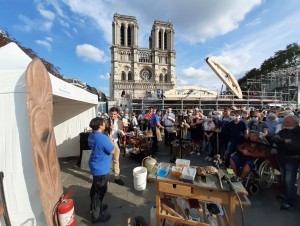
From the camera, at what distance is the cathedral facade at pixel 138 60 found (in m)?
53.1

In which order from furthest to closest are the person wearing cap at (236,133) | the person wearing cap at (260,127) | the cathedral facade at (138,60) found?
the cathedral facade at (138,60), the person wearing cap at (236,133), the person wearing cap at (260,127)

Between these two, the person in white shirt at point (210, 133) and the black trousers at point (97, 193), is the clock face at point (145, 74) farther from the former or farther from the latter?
the black trousers at point (97, 193)

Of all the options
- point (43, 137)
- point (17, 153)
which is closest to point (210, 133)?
point (43, 137)

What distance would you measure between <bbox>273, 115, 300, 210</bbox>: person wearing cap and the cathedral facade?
160 ft

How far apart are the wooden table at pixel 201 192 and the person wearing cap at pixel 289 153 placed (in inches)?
60.7

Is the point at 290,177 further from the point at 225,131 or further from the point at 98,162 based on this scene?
the point at 98,162

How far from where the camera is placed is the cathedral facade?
5306 cm

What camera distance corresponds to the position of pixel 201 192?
2180 mm

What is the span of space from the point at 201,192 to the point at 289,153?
2.05 m

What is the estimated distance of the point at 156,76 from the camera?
56.8 m

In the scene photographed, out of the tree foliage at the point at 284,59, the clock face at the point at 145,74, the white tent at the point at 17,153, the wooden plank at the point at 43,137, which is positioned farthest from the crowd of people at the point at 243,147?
the clock face at the point at 145,74

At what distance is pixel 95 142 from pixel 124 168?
265 centimetres

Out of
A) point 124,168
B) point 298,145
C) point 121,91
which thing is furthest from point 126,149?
point 121,91

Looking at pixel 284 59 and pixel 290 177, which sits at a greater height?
pixel 284 59
